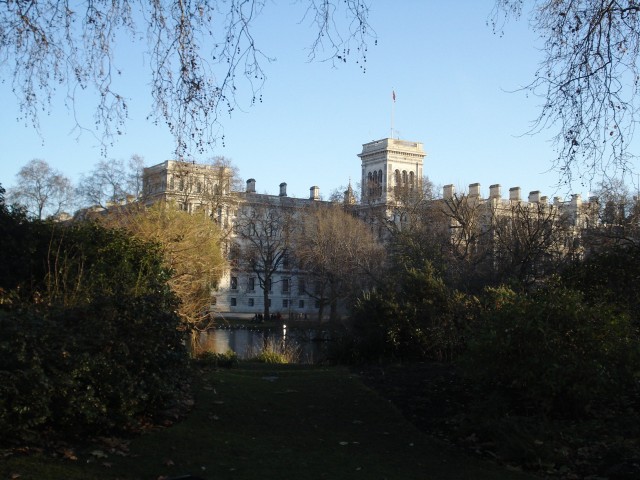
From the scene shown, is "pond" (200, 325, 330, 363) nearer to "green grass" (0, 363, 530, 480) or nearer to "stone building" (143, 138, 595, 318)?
"green grass" (0, 363, 530, 480)

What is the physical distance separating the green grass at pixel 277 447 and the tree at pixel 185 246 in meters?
10.9

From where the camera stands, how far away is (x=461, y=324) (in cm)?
1688

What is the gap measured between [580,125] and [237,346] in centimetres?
2778

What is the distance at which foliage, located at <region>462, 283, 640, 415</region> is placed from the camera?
9.26 m

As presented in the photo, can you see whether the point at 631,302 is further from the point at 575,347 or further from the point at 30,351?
the point at 30,351

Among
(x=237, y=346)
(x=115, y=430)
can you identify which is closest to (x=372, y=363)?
(x=115, y=430)

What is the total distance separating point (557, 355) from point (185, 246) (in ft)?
57.8

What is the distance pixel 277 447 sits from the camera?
8.33 m

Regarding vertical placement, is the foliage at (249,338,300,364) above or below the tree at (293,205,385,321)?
below

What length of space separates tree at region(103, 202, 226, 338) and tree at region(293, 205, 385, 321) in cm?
1570

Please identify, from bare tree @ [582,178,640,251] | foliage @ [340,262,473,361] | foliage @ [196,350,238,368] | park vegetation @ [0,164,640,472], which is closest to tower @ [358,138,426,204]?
bare tree @ [582,178,640,251]

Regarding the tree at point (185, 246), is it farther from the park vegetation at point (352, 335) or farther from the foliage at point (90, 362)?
the foliage at point (90, 362)

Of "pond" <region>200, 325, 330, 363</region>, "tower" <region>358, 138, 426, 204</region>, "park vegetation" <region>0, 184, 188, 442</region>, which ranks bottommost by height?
"pond" <region>200, 325, 330, 363</region>

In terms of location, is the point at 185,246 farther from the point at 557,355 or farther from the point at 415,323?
the point at 557,355
